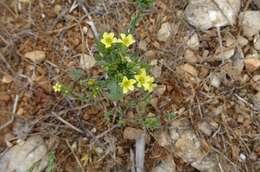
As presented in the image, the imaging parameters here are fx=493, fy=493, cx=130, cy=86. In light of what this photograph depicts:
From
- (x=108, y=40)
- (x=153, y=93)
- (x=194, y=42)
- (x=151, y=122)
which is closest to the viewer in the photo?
(x=108, y=40)

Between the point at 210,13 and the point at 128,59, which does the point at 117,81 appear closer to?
the point at 128,59

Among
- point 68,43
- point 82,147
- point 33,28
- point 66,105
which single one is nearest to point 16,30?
point 33,28

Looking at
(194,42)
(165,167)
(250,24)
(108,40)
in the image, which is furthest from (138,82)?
(250,24)

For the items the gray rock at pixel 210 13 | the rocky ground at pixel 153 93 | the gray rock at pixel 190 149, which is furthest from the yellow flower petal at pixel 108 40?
the gray rock at pixel 210 13

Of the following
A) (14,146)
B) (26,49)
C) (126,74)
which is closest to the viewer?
(126,74)

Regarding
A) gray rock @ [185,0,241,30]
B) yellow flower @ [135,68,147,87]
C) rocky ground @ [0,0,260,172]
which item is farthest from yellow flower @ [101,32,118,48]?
gray rock @ [185,0,241,30]

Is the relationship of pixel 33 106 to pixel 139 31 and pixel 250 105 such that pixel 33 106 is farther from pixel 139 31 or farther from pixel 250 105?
pixel 250 105
